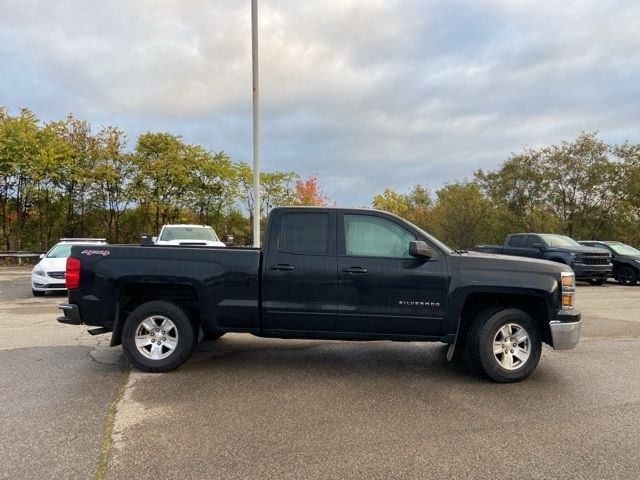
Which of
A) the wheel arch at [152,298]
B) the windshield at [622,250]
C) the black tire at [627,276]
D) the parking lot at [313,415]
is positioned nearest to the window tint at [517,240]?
the windshield at [622,250]

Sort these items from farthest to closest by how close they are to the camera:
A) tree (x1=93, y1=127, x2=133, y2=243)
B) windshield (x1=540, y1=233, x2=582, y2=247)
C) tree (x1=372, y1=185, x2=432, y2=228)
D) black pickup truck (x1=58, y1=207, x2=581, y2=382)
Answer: tree (x1=372, y1=185, x2=432, y2=228) < tree (x1=93, y1=127, x2=133, y2=243) < windshield (x1=540, y1=233, x2=582, y2=247) < black pickup truck (x1=58, y1=207, x2=581, y2=382)

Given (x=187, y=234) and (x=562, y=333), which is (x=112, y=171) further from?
(x=562, y=333)

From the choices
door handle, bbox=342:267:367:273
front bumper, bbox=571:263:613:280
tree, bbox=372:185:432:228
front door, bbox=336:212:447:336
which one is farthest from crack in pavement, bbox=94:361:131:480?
tree, bbox=372:185:432:228

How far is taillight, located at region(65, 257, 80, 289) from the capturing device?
18.5 ft

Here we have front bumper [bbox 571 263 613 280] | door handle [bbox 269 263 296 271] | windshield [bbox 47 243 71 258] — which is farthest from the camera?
front bumper [bbox 571 263 613 280]

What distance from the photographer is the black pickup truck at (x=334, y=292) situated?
5.39 metres

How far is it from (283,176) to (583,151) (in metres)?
18.6

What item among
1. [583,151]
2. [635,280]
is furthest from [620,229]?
[635,280]

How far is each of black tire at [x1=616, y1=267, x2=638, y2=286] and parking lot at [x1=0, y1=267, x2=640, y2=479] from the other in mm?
12985

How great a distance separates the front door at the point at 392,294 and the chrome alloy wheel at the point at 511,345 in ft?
2.29

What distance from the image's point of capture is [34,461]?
11.3 ft

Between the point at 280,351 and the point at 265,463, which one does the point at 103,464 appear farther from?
the point at 280,351

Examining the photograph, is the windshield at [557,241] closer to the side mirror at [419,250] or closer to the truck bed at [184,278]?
the side mirror at [419,250]

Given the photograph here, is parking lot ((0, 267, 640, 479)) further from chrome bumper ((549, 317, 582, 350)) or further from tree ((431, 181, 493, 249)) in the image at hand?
tree ((431, 181, 493, 249))
